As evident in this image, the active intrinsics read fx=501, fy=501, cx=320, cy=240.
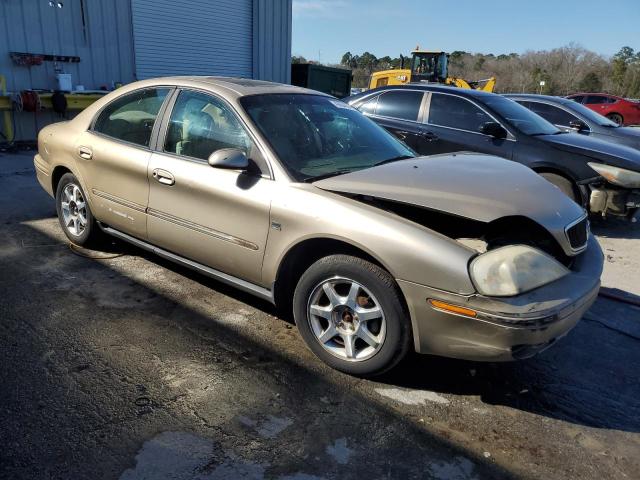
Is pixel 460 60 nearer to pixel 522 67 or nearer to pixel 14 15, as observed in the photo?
pixel 522 67

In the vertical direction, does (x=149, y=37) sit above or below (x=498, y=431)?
above

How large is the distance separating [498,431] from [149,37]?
45.0ft

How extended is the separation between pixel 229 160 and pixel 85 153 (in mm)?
1928

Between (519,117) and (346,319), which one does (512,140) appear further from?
(346,319)

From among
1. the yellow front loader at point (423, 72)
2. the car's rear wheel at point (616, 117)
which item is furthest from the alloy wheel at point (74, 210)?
the car's rear wheel at point (616, 117)

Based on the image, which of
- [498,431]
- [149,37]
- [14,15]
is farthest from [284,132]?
[149,37]

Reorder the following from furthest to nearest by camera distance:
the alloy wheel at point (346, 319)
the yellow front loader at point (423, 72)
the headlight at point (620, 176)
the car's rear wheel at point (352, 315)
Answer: the yellow front loader at point (423, 72), the headlight at point (620, 176), the alloy wheel at point (346, 319), the car's rear wheel at point (352, 315)

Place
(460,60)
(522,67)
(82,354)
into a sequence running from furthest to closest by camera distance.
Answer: (460,60)
(522,67)
(82,354)

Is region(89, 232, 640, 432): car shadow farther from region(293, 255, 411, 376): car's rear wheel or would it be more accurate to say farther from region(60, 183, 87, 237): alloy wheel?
region(60, 183, 87, 237): alloy wheel

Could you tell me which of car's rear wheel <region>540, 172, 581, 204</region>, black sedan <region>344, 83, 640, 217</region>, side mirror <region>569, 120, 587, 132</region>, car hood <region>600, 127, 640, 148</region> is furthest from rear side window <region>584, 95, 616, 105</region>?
car's rear wheel <region>540, 172, 581, 204</region>

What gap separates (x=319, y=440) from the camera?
7.81ft

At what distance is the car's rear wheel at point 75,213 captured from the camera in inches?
178

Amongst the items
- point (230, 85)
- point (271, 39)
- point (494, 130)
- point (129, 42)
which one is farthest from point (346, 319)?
point (271, 39)

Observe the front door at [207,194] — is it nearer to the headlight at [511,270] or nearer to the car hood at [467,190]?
the car hood at [467,190]
